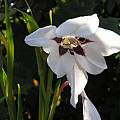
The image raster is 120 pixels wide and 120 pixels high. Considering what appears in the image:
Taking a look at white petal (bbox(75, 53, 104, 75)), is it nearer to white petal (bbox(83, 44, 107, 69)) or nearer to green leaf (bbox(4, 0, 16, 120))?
white petal (bbox(83, 44, 107, 69))

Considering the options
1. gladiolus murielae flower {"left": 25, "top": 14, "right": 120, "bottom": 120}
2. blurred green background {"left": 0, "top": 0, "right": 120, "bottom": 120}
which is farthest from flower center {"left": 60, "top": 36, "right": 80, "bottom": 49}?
blurred green background {"left": 0, "top": 0, "right": 120, "bottom": 120}

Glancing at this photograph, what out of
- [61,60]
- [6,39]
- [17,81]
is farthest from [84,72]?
[17,81]

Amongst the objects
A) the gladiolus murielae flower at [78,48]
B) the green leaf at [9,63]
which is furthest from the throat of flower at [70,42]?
the green leaf at [9,63]

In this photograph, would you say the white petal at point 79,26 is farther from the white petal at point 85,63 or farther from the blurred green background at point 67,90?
the blurred green background at point 67,90

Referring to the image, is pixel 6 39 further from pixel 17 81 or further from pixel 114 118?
pixel 114 118

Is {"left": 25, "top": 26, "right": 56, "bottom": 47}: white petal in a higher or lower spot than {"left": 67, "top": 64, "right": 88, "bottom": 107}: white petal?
higher

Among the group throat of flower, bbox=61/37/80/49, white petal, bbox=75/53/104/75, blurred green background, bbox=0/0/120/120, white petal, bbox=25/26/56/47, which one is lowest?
blurred green background, bbox=0/0/120/120
